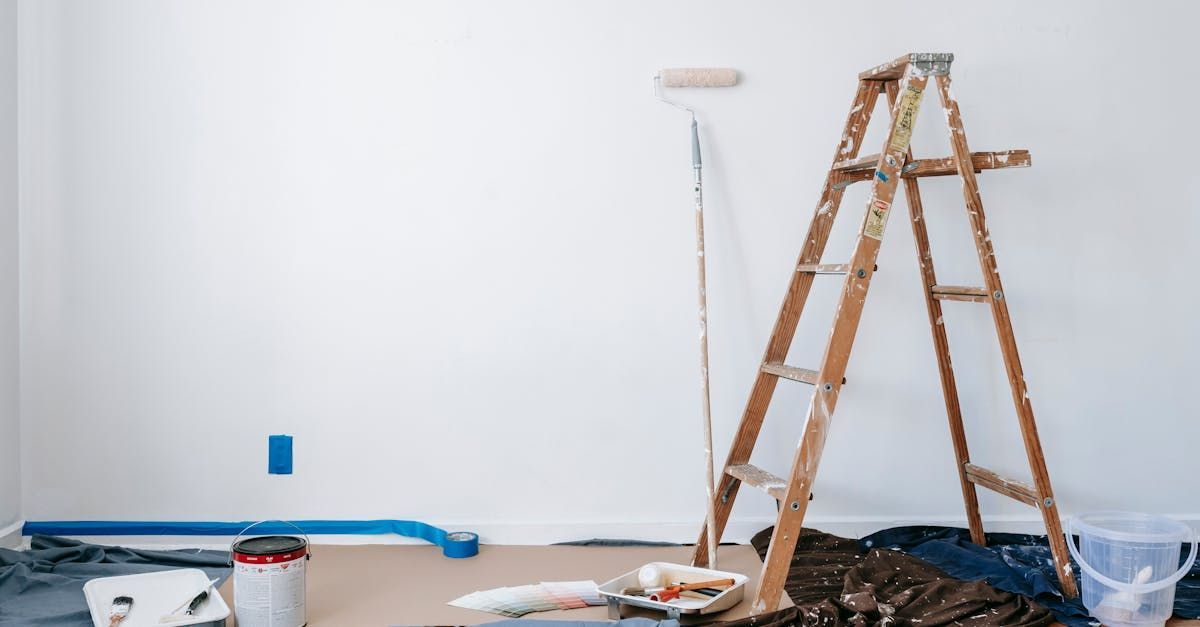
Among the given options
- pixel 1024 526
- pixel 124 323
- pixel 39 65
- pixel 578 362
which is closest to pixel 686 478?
pixel 578 362

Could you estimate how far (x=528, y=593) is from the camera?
2.55m

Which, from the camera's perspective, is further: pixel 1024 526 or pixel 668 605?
pixel 1024 526

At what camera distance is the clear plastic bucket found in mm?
2273

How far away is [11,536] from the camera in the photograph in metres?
2.95

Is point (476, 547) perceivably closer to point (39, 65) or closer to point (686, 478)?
point (686, 478)

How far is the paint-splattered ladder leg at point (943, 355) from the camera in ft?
9.34

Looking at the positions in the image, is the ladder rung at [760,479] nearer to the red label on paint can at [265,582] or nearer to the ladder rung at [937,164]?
the ladder rung at [937,164]

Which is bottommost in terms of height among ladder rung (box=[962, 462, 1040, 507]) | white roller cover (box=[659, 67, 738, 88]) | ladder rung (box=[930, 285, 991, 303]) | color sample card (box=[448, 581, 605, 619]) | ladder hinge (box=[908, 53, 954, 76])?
color sample card (box=[448, 581, 605, 619])

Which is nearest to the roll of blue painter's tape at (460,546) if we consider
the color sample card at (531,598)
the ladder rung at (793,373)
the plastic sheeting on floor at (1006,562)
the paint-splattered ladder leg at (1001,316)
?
the color sample card at (531,598)

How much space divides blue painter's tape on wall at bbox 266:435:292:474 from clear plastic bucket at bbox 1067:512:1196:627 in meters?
2.34

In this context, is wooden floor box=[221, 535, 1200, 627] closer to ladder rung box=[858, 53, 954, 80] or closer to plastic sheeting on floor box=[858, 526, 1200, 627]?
plastic sheeting on floor box=[858, 526, 1200, 627]

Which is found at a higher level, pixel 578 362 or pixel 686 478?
pixel 578 362

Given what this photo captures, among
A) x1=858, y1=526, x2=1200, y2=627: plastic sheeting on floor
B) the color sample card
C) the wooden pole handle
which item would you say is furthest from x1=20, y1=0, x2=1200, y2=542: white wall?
the wooden pole handle

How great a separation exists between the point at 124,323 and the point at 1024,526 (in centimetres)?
306
